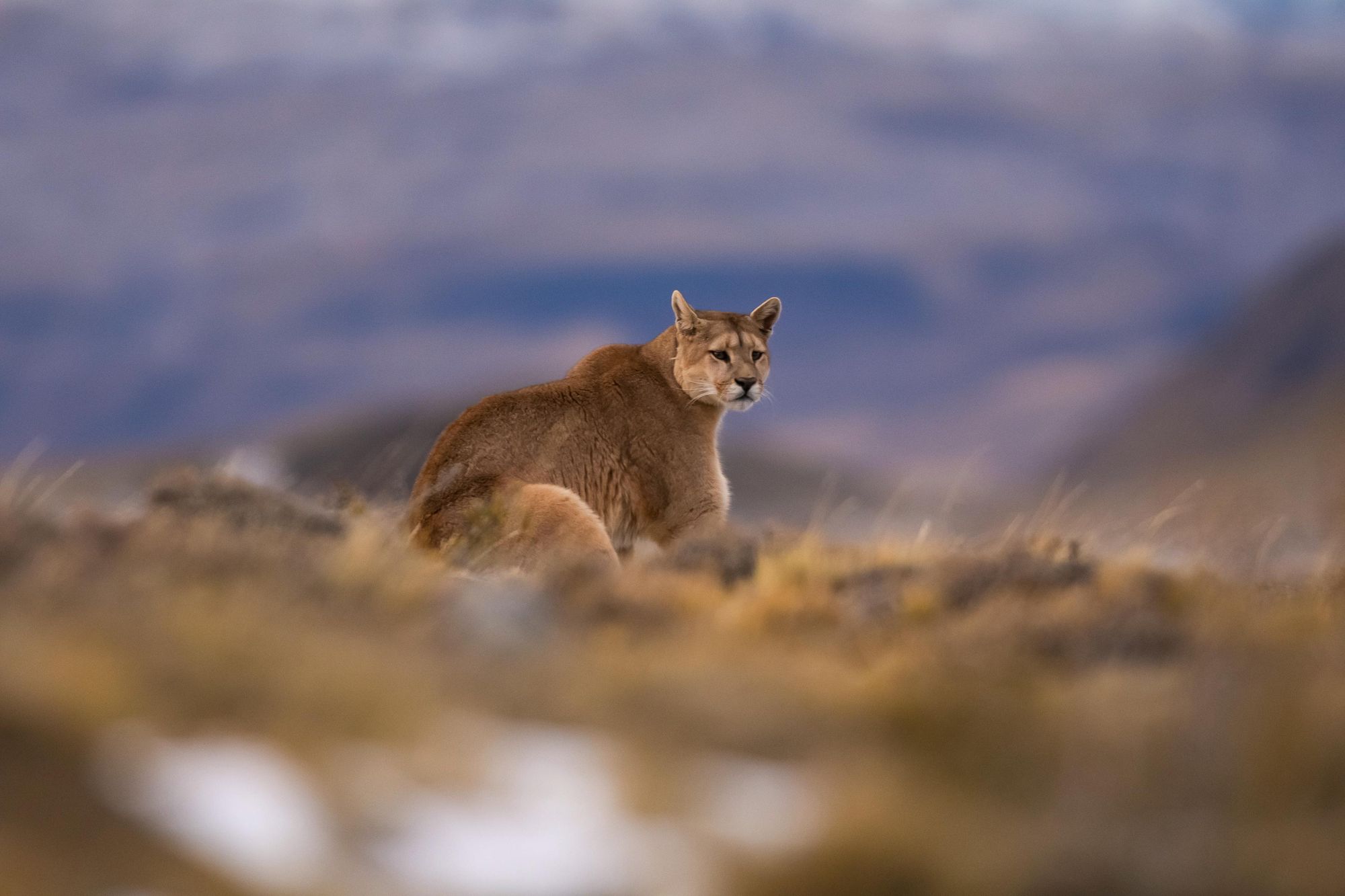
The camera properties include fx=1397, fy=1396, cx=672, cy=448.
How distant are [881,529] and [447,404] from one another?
11.4 m

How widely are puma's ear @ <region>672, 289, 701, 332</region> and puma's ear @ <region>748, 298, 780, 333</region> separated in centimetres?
66

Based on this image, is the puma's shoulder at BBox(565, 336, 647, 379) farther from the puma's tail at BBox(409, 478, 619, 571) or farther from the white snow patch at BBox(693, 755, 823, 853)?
the white snow patch at BBox(693, 755, 823, 853)

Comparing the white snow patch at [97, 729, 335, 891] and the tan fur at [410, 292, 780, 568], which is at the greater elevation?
the tan fur at [410, 292, 780, 568]

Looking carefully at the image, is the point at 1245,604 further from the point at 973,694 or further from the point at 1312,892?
the point at 1312,892

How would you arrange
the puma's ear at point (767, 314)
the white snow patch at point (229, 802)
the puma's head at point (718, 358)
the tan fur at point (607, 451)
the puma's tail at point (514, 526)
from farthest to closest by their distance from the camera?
the puma's ear at point (767, 314)
the puma's head at point (718, 358)
the tan fur at point (607, 451)
the puma's tail at point (514, 526)
the white snow patch at point (229, 802)

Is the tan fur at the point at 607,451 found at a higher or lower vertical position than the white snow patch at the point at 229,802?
higher

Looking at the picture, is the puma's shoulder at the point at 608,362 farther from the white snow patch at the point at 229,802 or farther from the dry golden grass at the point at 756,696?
the white snow patch at the point at 229,802

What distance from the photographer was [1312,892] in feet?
14.4

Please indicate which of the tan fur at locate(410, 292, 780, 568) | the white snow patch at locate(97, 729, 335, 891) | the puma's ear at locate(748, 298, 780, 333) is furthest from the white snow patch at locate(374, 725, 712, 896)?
the puma's ear at locate(748, 298, 780, 333)

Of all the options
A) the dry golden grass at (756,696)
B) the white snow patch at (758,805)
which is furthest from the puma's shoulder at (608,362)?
the white snow patch at (758,805)

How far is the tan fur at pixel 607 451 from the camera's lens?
947 cm

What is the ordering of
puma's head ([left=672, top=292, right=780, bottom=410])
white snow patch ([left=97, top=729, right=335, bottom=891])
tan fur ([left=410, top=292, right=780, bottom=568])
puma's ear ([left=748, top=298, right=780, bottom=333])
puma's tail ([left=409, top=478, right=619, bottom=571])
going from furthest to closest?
puma's ear ([left=748, top=298, right=780, bottom=333]) → puma's head ([left=672, top=292, right=780, bottom=410]) → tan fur ([left=410, top=292, right=780, bottom=568]) → puma's tail ([left=409, top=478, right=619, bottom=571]) → white snow patch ([left=97, top=729, right=335, bottom=891])

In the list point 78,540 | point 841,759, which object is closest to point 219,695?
point 841,759

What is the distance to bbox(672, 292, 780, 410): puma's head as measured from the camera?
1110 centimetres
